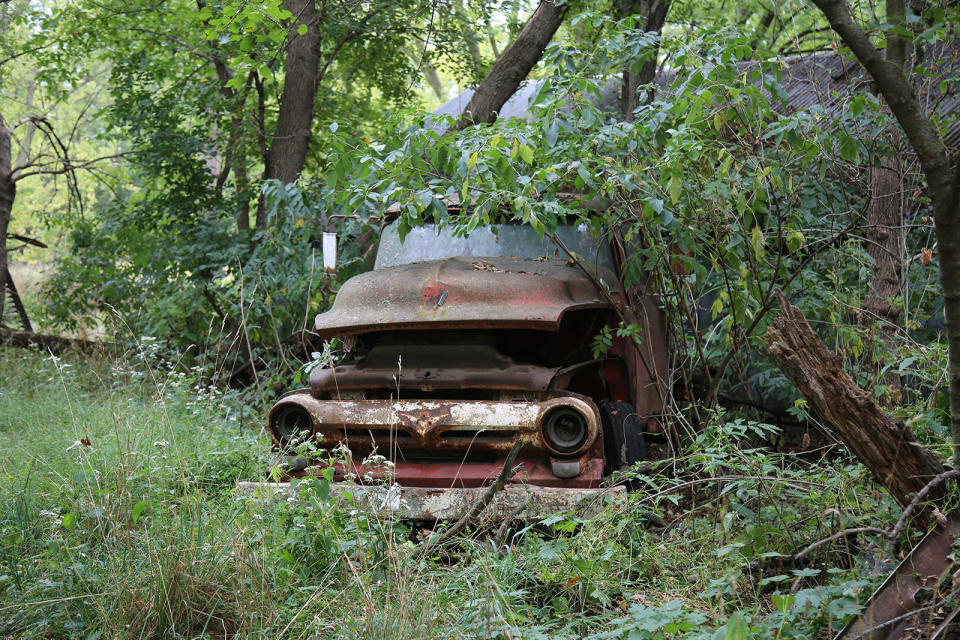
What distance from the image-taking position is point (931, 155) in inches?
105

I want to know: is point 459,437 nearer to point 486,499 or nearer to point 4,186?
point 486,499

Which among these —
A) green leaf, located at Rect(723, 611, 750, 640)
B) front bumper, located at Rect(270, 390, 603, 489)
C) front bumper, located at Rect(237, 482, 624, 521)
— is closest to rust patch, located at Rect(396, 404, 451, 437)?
front bumper, located at Rect(270, 390, 603, 489)

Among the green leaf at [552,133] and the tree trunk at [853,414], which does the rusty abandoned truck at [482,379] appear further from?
the tree trunk at [853,414]

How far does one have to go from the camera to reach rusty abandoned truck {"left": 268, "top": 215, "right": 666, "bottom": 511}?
4285mm

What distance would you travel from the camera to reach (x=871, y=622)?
2.36 metres

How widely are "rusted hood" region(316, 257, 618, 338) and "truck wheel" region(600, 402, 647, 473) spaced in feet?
2.15

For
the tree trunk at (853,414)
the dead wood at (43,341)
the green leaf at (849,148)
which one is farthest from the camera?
the dead wood at (43,341)

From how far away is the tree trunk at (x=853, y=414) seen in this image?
2.93 m

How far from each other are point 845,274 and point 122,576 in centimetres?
Result: 512

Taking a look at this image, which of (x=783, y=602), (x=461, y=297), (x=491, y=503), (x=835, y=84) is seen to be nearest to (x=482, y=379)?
(x=461, y=297)

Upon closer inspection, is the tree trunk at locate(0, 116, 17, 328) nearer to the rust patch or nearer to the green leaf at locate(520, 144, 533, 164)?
the rust patch

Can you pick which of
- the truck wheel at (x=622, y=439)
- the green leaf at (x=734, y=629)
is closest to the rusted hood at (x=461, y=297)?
the truck wheel at (x=622, y=439)

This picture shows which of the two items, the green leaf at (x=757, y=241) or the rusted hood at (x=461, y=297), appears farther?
the rusted hood at (x=461, y=297)

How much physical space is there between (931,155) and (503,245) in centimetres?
319
